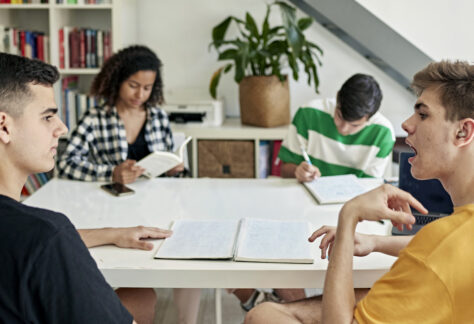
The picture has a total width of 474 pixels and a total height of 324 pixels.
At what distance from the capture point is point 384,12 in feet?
10.3

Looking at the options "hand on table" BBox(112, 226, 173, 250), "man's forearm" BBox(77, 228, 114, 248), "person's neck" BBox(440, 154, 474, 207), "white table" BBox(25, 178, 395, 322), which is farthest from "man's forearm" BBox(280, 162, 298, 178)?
"person's neck" BBox(440, 154, 474, 207)

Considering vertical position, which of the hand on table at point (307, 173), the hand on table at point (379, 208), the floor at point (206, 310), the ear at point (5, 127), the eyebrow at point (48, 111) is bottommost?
the floor at point (206, 310)

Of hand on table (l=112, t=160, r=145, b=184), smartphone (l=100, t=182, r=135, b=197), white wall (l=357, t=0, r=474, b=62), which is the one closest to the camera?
smartphone (l=100, t=182, r=135, b=197)

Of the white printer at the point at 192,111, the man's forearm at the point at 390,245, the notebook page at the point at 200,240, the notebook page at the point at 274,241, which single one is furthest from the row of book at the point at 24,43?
the man's forearm at the point at 390,245

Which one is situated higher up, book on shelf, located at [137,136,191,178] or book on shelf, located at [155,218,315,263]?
book on shelf, located at [137,136,191,178]

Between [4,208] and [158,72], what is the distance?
1912 millimetres

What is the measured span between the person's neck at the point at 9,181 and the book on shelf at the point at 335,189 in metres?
1.19

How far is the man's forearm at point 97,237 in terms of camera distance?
5.69 ft

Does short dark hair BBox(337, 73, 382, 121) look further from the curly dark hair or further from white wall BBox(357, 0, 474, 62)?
the curly dark hair

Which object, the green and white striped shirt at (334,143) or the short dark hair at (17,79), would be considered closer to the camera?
the short dark hair at (17,79)

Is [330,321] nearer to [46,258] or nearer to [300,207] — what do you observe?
[46,258]

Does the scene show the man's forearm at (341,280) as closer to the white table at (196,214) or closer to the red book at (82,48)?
the white table at (196,214)

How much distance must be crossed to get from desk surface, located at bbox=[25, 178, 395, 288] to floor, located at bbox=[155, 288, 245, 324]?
66 cm

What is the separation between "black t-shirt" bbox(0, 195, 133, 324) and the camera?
105cm
